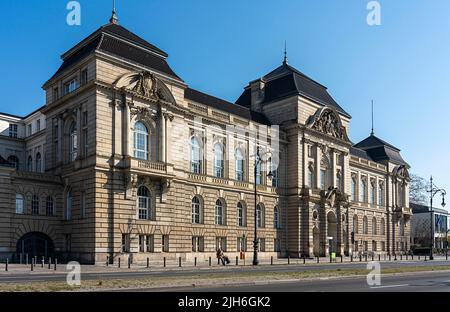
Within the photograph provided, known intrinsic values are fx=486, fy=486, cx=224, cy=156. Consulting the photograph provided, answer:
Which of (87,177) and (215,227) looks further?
(215,227)

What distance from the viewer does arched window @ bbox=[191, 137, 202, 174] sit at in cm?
5220

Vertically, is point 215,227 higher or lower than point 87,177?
lower

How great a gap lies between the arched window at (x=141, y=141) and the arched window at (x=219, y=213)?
37.9ft

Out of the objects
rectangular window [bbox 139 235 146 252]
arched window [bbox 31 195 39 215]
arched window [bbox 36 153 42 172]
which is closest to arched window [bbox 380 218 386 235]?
rectangular window [bbox 139 235 146 252]

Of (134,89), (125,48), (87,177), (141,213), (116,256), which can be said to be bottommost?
(116,256)

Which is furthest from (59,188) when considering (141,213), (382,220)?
(382,220)

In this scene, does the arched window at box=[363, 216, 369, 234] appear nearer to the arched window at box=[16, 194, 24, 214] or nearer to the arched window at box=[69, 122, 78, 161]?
the arched window at box=[69, 122, 78, 161]

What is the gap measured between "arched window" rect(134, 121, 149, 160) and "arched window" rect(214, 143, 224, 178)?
10.4 meters

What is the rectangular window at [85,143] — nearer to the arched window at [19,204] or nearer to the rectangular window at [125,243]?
the arched window at [19,204]

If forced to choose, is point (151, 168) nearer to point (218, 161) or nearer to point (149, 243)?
point (149, 243)

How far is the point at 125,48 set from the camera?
46031mm

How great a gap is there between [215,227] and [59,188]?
55.3 feet
